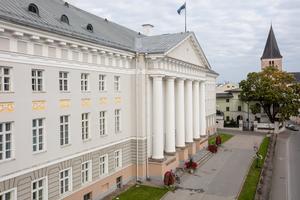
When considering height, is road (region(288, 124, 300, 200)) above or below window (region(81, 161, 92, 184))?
below

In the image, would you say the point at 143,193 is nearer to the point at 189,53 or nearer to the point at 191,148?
the point at 191,148

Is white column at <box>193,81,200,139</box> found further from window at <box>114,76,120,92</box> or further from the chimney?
window at <box>114,76,120,92</box>

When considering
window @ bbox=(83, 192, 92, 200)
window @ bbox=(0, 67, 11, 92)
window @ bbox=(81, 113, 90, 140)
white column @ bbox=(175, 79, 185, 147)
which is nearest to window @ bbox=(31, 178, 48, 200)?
window @ bbox=(83, 192, 92, 200)

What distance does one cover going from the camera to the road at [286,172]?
1082 inches

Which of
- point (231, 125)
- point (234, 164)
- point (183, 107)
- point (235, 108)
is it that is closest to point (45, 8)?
point (183, 107)

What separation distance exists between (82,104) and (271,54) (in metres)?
92.7

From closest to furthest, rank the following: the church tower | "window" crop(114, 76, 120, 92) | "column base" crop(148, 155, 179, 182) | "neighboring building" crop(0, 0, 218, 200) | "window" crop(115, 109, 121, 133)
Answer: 1. "neighboring building" crop(0, 0, 218, 200)
2. "window" crop(114, 76, 120, 92)
3. "window" crop(115, 109, 121, 133)
4. "column base" crop(148, 155, 179, 182)
5. the church tower

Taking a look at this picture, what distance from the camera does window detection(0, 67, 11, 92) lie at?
16078mm

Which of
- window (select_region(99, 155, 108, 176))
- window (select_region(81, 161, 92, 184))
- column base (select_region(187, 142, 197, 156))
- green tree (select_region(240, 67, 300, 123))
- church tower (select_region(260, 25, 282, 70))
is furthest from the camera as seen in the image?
church tower (select_region(260, 25, 282, 70))

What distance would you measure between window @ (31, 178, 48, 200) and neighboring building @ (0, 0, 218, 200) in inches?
2.1

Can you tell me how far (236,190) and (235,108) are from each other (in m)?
56.8

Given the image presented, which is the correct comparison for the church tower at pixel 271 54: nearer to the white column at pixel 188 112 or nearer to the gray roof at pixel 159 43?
the white column at pixel 188 112

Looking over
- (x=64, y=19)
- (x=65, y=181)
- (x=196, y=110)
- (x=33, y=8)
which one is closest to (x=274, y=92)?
(x=196, y=110)

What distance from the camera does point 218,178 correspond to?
3105cm
